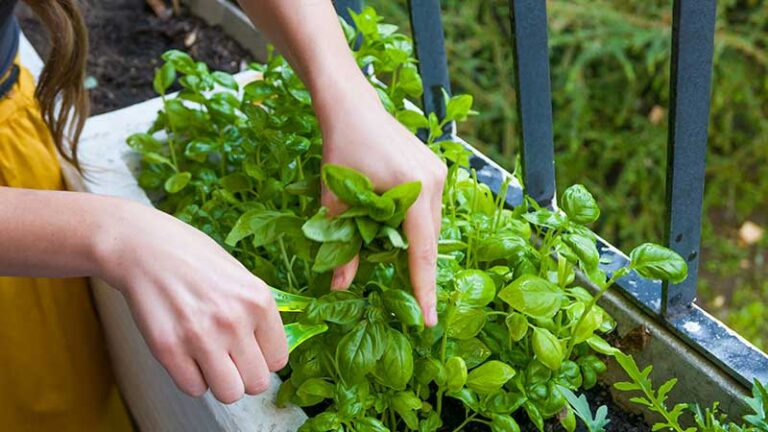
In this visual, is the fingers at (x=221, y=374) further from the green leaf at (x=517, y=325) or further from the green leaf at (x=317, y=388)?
the green leaf at (x=517, y=325)

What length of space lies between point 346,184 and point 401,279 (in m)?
0.13

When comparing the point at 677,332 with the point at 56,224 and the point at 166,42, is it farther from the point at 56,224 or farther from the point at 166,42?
the point at 166,42

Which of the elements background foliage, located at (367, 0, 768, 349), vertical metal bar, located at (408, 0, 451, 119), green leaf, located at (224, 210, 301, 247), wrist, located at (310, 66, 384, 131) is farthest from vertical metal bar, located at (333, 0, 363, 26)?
background foliage, located at (367, 0, 768, 349)

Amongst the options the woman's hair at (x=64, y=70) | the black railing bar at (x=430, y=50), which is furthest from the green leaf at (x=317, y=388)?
the woman's hair at (x=64, y=70)

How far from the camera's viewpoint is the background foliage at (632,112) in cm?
223

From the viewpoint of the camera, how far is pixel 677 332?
990 millimetres

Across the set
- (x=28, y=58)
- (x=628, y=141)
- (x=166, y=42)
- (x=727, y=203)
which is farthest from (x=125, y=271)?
(x=727, y=203)

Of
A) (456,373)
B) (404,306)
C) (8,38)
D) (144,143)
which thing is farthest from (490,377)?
(8,38)

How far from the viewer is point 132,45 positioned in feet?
6.04

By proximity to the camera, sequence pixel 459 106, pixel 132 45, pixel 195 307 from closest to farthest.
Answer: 1. pixel 195 307
2. pixel 459 106
3. pixel 132 45

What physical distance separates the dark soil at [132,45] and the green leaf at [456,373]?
3.17 ft

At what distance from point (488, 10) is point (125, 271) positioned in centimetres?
176

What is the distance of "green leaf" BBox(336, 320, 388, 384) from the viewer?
0.82m

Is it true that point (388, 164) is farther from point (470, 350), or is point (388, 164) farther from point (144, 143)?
point (144, 143)
